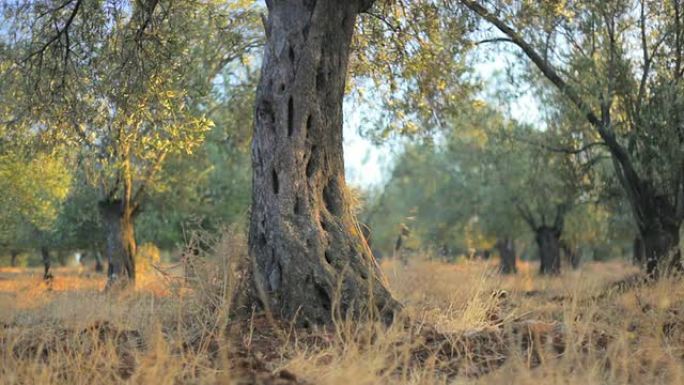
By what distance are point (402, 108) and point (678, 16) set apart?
5.25 m

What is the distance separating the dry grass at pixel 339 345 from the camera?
4.51 m

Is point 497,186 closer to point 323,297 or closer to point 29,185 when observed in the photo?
point 29,185

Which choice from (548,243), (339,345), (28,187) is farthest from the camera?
(548,243)

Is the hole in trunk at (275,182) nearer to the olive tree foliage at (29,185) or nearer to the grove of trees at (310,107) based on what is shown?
the grove of trees at (310,107)

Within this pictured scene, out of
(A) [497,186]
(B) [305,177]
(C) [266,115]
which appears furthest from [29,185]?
(A) [497,186]

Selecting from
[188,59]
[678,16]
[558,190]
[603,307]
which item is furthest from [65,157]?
[558,190]

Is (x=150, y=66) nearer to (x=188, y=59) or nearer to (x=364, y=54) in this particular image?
(x=188, y=59)

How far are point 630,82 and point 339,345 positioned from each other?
930cm

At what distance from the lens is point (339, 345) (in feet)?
19.2

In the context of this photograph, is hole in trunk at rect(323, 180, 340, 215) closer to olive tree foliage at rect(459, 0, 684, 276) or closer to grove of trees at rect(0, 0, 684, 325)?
grove of trees at rect(0, 0, 684, 325)

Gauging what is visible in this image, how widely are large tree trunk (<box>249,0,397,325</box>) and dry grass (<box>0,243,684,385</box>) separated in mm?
401

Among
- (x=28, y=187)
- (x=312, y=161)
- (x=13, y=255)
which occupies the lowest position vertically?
(x=13, y=255)

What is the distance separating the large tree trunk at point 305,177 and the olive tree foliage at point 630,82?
173 inches

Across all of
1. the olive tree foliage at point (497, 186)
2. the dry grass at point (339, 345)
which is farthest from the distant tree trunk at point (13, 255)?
the dry grass at point (339, 345)
